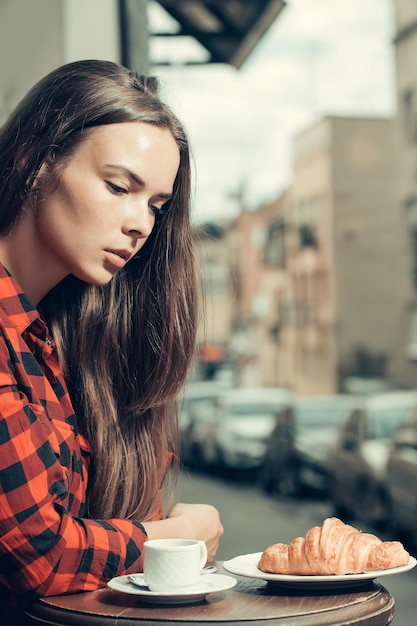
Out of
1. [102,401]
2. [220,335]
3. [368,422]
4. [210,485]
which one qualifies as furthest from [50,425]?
[220,335]

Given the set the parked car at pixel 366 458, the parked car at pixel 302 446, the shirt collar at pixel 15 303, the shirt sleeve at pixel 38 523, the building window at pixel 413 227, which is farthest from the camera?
the building window at pixel 413 227

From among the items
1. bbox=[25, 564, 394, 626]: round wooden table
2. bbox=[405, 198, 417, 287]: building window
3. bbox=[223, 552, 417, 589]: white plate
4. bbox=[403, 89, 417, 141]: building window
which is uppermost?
bbox=[403, 89, 417, 141]: building window

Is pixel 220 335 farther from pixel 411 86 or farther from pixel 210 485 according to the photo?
pixel 210 485

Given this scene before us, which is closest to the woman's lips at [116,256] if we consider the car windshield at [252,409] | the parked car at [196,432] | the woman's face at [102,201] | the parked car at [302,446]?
the woman's face at [102,201]

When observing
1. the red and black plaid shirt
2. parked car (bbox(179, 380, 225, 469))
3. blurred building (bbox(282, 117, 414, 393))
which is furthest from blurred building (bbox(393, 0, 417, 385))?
the red and black plaid shirt

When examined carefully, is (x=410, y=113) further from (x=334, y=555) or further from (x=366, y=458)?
(x=334, y=555)

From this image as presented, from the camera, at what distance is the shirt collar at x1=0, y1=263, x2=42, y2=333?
220 centimetres

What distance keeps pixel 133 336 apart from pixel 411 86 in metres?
35.8

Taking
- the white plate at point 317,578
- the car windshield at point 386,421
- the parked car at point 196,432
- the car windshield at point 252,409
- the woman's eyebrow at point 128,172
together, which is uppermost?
the woman's eyebrow at point 128,172

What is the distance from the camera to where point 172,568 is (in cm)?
192

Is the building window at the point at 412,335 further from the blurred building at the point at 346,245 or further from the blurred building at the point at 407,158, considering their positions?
the blurred building at the point at 346,245

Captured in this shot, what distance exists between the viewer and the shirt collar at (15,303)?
220cm

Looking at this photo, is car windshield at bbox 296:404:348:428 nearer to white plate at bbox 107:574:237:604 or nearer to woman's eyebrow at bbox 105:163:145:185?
woman's eyebrow at bbox 105:163:145:185

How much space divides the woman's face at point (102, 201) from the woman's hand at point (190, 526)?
0.53 metres
